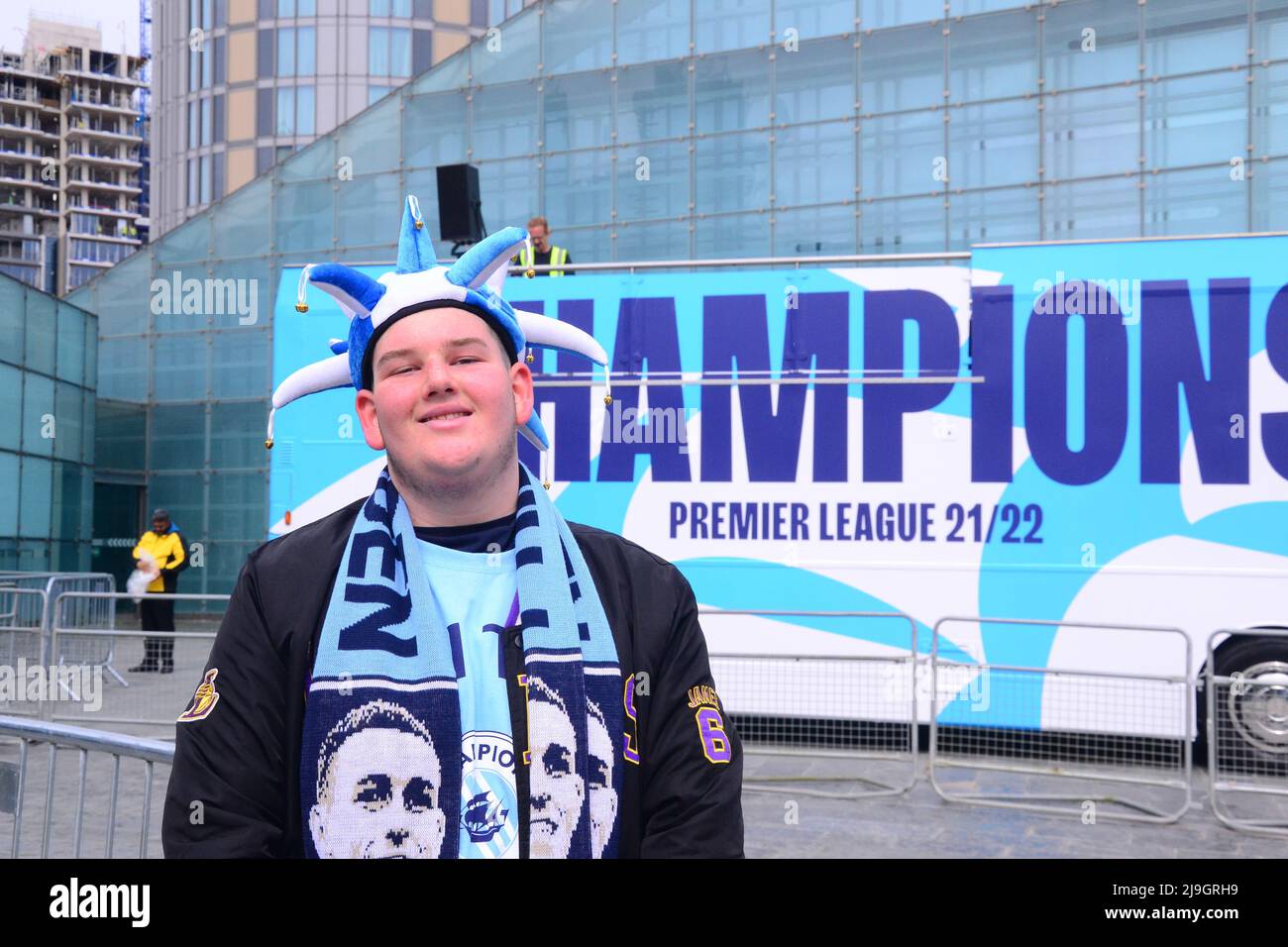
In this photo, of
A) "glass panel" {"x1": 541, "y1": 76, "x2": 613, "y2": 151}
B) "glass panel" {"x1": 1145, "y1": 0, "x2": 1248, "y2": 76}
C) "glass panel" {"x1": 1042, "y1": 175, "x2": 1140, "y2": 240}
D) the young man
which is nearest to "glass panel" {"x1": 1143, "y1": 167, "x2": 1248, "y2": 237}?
"glass panel" {"x1": 1042, "y1": 175, "x2": 1140, "y2": 240}

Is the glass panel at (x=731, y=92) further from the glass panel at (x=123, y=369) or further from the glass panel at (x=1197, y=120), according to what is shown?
the glass panel at (x=123, y=369)

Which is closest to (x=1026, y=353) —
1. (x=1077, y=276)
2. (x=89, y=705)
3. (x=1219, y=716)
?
(x=1077, y=276)

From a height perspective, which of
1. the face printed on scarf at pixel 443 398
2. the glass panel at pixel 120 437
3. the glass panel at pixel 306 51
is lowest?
the face printed on scarf at pixel 443 398

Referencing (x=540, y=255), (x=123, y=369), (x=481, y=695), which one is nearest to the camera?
(x=481, y=695)

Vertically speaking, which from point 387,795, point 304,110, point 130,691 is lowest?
point 130,691

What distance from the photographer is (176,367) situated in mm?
26672

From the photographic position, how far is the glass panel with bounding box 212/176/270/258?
26031 mm

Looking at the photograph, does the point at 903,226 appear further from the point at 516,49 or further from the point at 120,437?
the point at 120,437

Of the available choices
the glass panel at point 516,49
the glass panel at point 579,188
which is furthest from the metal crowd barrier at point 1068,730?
the glass panel at point 516,49

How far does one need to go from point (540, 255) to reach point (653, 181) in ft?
41.0

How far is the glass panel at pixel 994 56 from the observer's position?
2145 cm

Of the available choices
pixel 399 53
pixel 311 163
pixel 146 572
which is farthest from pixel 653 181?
pixel 399 53

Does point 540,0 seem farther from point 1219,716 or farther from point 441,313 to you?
point 441,313

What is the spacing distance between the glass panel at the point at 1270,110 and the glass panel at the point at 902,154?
202 inches
